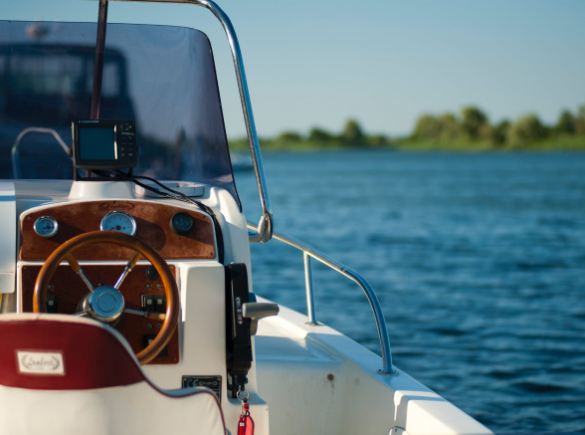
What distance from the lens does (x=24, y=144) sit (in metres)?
2.71

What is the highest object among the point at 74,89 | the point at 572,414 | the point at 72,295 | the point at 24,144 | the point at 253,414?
the point at 74,89

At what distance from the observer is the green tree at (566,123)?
92312 millimetres

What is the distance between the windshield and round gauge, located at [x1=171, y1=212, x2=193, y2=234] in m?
0.39

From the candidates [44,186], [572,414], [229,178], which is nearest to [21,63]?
[44,186]

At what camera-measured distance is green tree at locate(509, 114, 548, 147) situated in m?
95.4

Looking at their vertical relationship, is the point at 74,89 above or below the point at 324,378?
above

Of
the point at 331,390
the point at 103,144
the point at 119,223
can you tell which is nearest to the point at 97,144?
the point at 103,144

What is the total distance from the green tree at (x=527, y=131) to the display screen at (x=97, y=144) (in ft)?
326

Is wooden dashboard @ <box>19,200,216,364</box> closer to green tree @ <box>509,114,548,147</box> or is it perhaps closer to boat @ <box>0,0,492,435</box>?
boat @ <box>0,0,492,435</box>

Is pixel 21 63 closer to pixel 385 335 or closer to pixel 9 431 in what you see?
pixel 9 431

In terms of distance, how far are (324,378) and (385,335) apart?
40cm

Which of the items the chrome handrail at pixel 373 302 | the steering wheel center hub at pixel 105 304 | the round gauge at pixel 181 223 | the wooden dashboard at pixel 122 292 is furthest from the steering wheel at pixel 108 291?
the chrome handrail at pixel 373 302

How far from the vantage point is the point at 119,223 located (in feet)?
7.52

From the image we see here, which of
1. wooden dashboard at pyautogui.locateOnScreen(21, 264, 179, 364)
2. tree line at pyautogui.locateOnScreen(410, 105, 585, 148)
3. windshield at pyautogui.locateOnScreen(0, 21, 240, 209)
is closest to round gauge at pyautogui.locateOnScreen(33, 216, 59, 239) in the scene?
wooden dashboard at pyautogui.locateOnScreen(21, 264, 179, 364)
